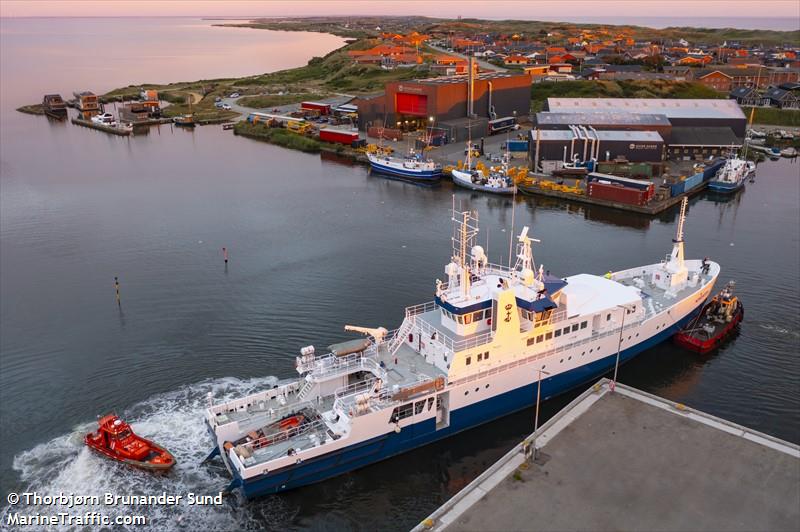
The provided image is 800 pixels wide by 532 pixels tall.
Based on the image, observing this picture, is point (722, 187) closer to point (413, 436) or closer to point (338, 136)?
point (338, 136)

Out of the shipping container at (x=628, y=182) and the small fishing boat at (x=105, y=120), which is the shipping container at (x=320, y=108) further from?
the shipping container at (x=628, y=182)

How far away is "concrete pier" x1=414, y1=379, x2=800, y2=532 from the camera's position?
1805 centimetres

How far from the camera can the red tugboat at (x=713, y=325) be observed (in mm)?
32156

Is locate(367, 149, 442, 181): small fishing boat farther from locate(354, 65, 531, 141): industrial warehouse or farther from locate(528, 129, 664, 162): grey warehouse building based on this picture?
locate(528, 129, 664, 162): grey warehouse building

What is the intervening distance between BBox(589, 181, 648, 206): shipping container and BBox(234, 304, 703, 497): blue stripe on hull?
90.3 ft

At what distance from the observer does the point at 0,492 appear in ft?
75.5

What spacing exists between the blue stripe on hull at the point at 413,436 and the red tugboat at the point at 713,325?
328 cm

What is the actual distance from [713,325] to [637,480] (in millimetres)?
17219

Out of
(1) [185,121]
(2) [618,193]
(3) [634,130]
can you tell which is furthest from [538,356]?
A: (1) [185,121]

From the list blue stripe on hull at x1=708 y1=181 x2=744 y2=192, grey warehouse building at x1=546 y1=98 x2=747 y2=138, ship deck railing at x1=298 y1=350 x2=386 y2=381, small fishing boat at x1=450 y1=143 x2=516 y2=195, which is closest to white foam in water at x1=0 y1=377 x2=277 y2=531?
ship deck railing at x1=298 y1=350 x2=386 y2=381

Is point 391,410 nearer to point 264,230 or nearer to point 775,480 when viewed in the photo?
point 775,480

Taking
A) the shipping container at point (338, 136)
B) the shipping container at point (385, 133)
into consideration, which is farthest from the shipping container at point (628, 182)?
the shipping container at point (338, 136)

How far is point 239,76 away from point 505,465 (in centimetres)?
16548

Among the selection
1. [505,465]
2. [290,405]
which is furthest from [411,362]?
[505,465]
